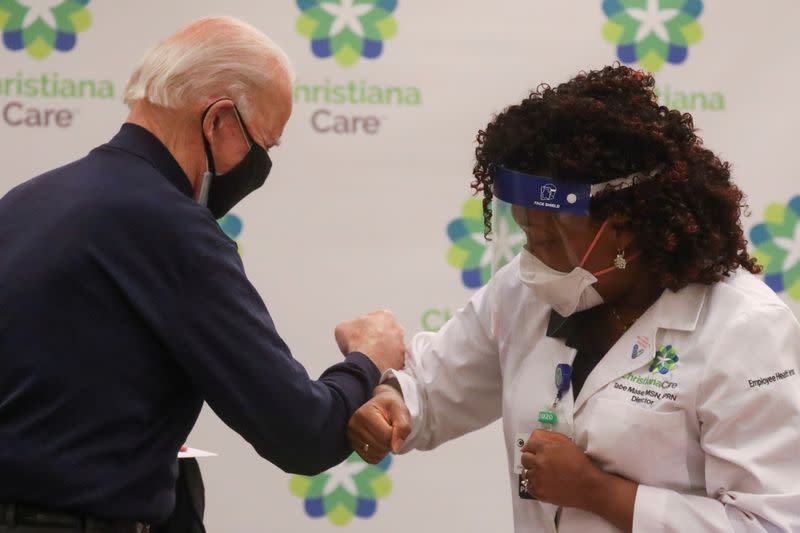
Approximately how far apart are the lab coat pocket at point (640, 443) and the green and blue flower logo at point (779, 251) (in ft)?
5.35

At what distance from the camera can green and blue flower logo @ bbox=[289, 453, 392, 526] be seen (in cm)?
318

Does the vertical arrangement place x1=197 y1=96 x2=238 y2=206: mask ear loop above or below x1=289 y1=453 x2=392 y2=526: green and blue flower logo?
above

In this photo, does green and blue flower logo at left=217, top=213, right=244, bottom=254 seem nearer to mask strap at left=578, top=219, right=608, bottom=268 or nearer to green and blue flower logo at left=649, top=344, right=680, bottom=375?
mask strap at left=578, top=219, right=608, bottom=268

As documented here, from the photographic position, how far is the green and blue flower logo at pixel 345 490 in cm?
318

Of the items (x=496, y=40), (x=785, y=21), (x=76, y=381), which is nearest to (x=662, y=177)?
(x=76, y=381)

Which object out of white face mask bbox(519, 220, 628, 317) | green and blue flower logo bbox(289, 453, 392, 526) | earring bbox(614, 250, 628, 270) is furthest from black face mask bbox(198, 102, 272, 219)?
green and blue flower logo bbox(289, 453, 392, 526)

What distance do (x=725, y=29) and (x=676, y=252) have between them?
5.44 ft

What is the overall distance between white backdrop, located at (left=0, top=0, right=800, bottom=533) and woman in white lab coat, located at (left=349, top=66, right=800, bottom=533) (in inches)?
45.5

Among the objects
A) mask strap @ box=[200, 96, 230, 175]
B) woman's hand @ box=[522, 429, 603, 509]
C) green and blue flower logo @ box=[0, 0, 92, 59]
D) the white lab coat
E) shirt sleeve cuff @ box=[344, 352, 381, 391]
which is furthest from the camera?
green and blue flower logo @ box=[0, 0, 92, 59]

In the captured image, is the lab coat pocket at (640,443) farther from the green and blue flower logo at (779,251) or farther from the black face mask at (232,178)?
the green and blue flower logo at (779,251)

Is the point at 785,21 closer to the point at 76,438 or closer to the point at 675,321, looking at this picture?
the point at 675,321

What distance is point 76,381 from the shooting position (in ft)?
5.68

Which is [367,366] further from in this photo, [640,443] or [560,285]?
[640,443]

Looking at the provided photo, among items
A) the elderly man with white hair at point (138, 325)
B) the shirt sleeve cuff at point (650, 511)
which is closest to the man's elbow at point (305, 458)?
the elderly man with white hair at point (138, 325)
